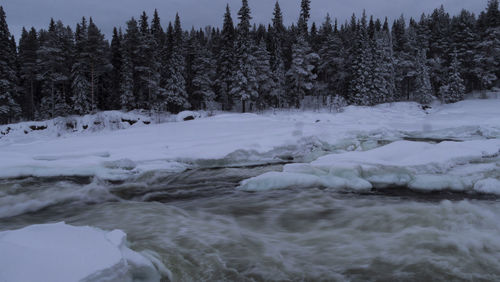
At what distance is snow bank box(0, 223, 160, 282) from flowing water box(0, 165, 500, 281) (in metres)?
0.66

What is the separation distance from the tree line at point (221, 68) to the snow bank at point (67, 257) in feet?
105

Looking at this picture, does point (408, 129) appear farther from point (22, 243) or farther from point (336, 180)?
point (22, 243)

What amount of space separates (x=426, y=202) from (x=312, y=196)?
2.59 metres

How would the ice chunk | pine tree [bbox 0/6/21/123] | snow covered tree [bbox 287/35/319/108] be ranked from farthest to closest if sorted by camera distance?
snow covered tree [bbox 287/35/319/108] → pine tree [bbox 0/6/21/123] → the ice chunk

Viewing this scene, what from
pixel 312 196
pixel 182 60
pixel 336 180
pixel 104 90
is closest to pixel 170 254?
pixel 312 196

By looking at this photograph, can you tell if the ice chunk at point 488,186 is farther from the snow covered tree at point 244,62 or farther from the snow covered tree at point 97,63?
the snow covered tree at point 97,63

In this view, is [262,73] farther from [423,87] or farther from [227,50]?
[423,87]

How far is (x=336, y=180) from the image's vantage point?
8469 millimetres

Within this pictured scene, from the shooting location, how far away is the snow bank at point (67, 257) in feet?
8.39

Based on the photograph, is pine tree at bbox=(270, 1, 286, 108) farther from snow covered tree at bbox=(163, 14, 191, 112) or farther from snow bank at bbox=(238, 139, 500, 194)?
snow bank at bbox=(238, 139, 500, 194)

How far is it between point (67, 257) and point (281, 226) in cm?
395

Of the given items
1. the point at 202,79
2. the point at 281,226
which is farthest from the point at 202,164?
the point at 202,79

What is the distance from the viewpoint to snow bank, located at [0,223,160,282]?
2.56 metres

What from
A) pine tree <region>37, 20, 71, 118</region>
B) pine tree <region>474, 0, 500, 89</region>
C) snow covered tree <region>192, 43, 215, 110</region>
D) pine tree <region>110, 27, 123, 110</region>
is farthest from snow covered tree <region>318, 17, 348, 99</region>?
pine tree <region>37, 20, 71, 118</region>
